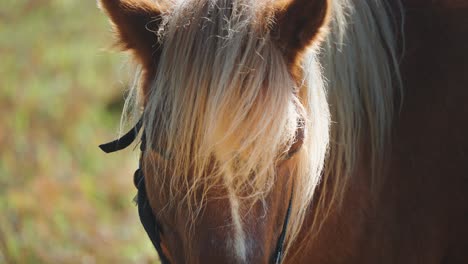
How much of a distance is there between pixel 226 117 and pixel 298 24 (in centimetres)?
35

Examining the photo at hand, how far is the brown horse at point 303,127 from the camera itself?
2234 mm

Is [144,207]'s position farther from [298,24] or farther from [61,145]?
[61,145]

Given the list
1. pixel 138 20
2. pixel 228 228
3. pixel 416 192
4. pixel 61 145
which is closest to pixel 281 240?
pixel 228 228

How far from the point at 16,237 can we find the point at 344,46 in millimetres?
2903

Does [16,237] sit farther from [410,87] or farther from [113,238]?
[410,87]

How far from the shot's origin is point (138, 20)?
2.42 m

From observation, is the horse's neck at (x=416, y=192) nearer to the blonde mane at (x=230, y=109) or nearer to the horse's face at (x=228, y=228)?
the blonde mane at (x=230, y=109)

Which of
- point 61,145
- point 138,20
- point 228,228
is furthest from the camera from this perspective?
point 61,145

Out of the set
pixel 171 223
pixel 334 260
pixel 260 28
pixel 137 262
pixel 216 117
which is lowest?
pixel 137 262

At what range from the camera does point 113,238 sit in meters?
5.33

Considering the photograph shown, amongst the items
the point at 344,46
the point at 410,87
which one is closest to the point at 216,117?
the point at 344,46

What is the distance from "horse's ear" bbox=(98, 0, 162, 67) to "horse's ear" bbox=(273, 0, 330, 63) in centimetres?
38

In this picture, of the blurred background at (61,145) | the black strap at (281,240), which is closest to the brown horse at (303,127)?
the black strap at (281,240)

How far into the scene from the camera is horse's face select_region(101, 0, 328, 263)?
2.22 m
